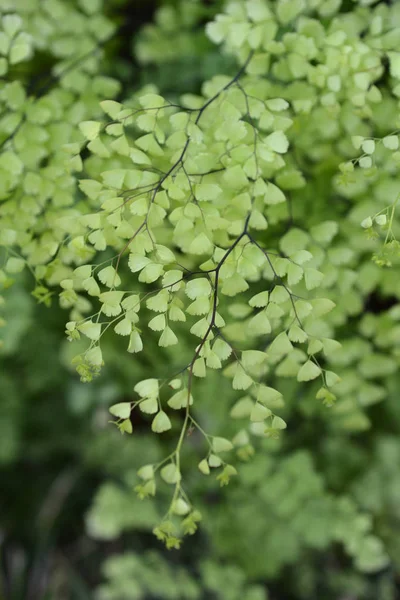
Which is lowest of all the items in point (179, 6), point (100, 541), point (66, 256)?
point (100, 541)

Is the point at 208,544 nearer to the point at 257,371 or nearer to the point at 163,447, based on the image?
the point at 163,447

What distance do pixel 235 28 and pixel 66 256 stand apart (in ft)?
1.70

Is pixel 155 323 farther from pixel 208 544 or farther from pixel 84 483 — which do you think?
pixel 84 483

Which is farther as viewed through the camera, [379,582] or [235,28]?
[379,582]

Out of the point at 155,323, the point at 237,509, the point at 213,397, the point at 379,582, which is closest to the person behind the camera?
the point at 155,323

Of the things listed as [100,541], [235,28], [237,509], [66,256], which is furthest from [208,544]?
[235,28]

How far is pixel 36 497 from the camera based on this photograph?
225 cm

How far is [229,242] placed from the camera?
2.84 ft

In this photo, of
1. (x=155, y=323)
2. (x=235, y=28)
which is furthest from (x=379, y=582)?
(x=235, y=28)

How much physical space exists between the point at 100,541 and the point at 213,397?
3.81 ft

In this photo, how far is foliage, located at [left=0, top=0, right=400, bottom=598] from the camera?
2.48 ft

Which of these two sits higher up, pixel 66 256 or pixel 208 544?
pixel 66 256

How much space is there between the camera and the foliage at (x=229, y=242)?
2.48 ft

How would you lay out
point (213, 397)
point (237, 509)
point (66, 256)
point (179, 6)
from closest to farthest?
point (66, 256) → point (179, 6) → point (213, 397) → point (237, 509)
